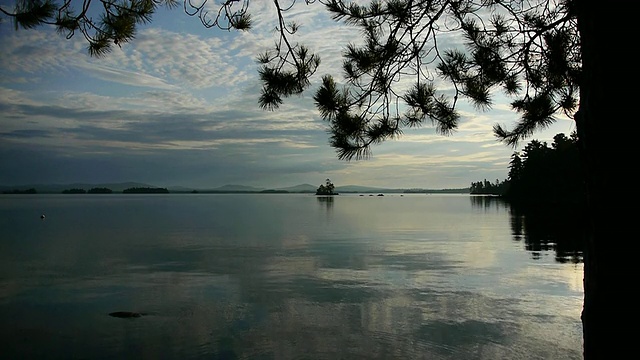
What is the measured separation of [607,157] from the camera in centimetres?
180

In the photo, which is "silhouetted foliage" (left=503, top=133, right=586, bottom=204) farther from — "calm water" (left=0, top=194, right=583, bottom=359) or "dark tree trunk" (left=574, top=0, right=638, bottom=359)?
"dark tree trunk" (left=574, top=0, right=638, bottom=359)

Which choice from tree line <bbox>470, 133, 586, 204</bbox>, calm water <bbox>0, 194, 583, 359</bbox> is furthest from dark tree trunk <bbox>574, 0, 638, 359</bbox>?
tree line <bbox>470, 133, 586, 204</bbox>

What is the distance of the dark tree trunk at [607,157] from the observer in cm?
176

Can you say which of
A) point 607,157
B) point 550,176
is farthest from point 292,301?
point 550,176

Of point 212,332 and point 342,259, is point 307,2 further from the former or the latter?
point 342,259

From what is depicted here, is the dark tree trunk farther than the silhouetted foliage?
No

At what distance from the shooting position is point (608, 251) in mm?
1775

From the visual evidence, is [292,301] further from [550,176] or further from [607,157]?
[550,176]

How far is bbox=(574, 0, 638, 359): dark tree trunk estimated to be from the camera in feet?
5.77

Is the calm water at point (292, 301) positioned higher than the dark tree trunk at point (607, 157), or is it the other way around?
the dark tree trunk at point (607, 157)

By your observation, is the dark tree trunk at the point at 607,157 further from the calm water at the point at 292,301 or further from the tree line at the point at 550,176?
the tree line at the point at 550,176

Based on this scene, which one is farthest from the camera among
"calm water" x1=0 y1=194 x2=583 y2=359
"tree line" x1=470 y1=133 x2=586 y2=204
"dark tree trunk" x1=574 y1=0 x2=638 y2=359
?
"tree line" x1=470 y1=133 x2=586 y2=204

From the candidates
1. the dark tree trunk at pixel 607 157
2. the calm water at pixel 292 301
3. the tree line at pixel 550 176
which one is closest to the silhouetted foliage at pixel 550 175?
the tree line at pixel 550 176

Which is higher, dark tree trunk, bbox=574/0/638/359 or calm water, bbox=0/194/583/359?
dark tree trunk, bbox=574/0/638/359
